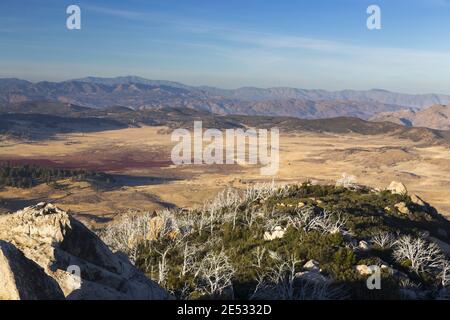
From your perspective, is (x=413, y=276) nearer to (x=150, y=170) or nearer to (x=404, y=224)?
(x=404, y=224)

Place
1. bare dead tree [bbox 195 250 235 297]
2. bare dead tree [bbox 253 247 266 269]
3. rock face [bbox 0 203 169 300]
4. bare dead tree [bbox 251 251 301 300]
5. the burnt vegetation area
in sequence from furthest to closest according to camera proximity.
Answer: the burnt vegetation area → bare dead tree [bbox 253 247 266 269] → bare dead tree [bbox 251 251 301 300] → bare dead tree [bbox 195 250 235 297] → rock face [bbox 0 203 169 300]

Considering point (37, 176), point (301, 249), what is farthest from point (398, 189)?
point (37, 176)

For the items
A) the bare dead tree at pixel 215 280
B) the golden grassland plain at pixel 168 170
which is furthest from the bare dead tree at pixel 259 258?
the golden grassland plain at pixel 168 170

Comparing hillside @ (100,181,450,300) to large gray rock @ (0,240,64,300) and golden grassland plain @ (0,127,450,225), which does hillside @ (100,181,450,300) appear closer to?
large gray rock @ (0,240,64,300)

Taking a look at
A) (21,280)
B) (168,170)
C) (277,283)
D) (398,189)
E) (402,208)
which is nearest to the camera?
(21,280)

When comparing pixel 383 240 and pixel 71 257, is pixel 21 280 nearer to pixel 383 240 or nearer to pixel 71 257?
pixel 71 257

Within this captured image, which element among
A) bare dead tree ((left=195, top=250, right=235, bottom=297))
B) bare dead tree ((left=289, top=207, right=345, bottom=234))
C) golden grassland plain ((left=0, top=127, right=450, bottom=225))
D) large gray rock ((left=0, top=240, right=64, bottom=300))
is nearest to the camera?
large gray rock ((left=0, top=240, right=64, bottom=300))

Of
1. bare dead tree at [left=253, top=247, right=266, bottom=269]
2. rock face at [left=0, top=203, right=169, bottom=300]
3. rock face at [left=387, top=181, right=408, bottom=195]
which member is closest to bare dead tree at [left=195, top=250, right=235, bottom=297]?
bare dead tree at [left=253, top=247, right=266, bottom=269]

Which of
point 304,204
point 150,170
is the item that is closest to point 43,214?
point 304,204
